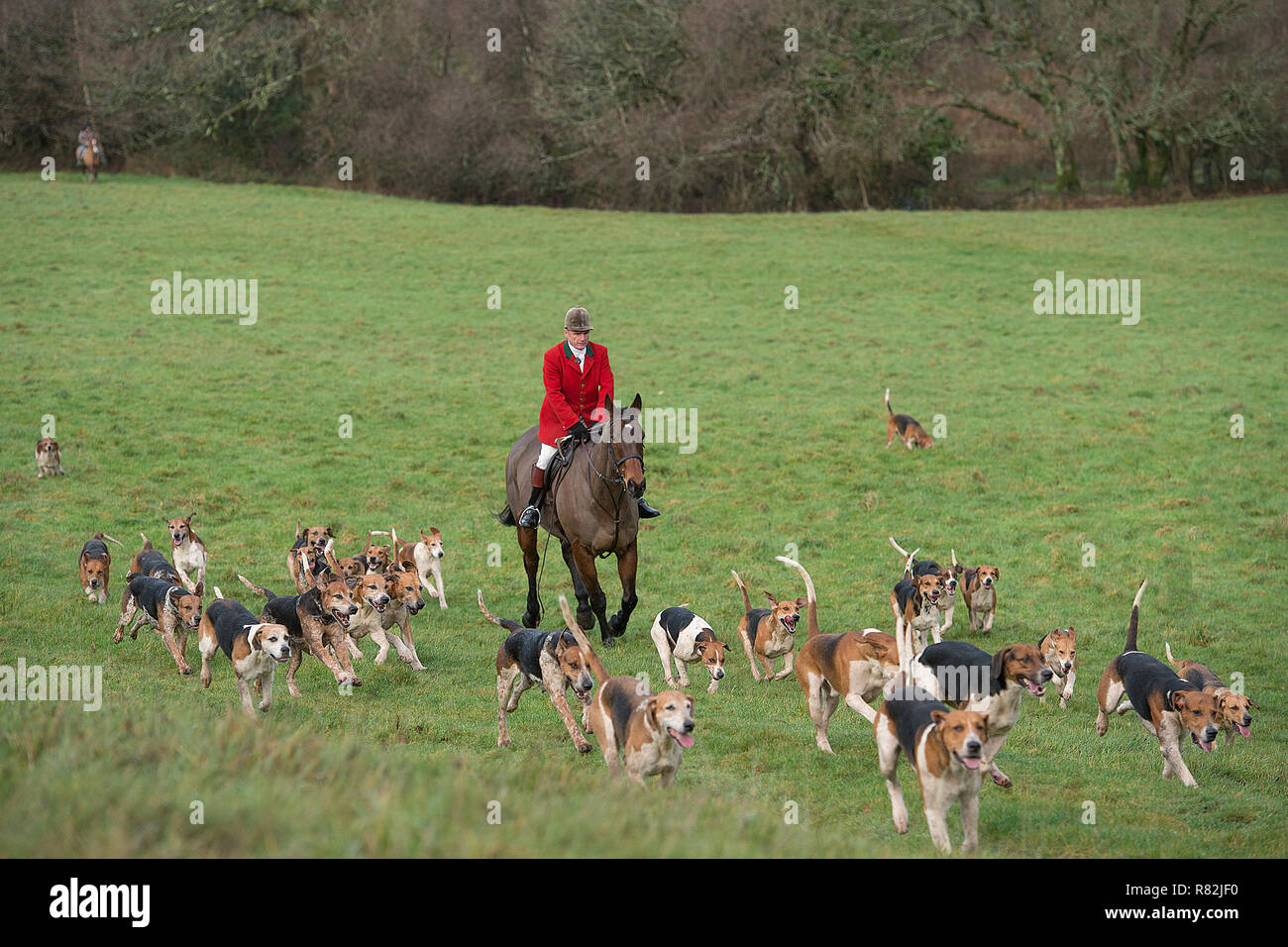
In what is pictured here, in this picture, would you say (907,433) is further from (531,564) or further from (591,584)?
(591,584)

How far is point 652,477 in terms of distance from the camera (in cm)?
1770

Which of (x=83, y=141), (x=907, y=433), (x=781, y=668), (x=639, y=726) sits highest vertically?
(x=83, y=141)

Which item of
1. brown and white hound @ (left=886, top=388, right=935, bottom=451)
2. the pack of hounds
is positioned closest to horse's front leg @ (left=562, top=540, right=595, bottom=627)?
the pack of hounds

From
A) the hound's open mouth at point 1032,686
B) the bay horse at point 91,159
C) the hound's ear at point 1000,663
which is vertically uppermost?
the bay horse at point 91,159

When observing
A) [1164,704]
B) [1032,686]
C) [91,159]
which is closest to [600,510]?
[1032,686]

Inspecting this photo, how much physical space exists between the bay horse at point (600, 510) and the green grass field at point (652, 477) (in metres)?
0.57

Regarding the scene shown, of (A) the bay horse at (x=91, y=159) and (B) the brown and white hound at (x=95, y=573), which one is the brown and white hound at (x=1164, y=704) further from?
(A) the bay horse at (x=91, y=159)

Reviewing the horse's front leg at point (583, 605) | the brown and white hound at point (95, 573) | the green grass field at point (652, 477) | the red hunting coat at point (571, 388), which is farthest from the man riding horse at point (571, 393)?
the brown and white hound at point (95, 573)

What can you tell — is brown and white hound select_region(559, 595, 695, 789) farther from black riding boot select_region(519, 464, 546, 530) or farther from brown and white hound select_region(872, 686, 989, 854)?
black riding boot select_region(519, 464, 546, 530)

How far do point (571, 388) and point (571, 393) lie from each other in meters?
0.06

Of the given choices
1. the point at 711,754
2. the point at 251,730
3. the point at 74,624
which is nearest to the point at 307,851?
the point at 251,730

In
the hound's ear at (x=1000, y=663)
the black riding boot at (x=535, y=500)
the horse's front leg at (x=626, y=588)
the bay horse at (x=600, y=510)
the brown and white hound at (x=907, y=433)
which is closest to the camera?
the hound's ear at (x=1000, y=663)

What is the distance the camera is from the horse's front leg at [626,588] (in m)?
11.1

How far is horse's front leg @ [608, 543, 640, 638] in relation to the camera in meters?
11.1
